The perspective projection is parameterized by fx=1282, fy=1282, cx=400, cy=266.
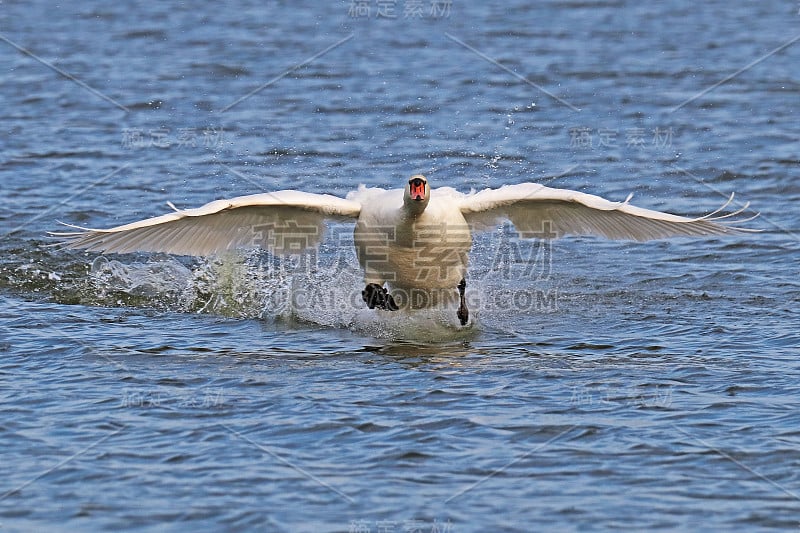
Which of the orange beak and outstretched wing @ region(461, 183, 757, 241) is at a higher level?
the orange beak

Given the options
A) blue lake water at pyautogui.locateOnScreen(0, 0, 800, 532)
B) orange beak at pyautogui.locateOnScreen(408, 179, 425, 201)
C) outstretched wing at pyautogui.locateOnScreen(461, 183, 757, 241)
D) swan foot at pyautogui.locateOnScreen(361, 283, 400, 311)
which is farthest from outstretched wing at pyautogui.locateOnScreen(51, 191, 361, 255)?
outstretched wing at pyautogui.locateOnScreen(461, 183, 757, 241)

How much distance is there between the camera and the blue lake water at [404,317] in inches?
297

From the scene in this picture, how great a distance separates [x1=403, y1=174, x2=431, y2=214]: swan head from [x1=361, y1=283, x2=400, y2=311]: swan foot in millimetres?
1184

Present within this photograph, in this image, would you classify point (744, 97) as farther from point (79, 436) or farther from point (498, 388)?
point (79, 436)

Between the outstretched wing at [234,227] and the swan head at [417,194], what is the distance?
2.54ft

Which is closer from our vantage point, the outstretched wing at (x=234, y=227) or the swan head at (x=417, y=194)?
the swan head at (x=417, y=194)

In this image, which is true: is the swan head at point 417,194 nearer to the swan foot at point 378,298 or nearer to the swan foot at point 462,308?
the swan foot at point 378,298

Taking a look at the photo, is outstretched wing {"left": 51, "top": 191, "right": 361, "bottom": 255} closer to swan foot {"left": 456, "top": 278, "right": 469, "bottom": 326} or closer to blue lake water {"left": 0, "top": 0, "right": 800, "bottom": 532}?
blue lake water {"left": 0, "top": 0, "right": 800, "bottom": 532}

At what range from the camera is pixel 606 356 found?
10336mm

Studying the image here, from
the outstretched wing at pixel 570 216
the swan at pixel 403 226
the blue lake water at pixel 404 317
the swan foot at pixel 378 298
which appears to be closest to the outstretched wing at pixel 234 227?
the swan at pixel 403 226

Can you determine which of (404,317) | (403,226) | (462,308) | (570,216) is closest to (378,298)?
(404,317)

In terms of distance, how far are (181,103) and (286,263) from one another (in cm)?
804

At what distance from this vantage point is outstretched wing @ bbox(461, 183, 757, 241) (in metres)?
10.6

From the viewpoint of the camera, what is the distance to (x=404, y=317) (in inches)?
450
